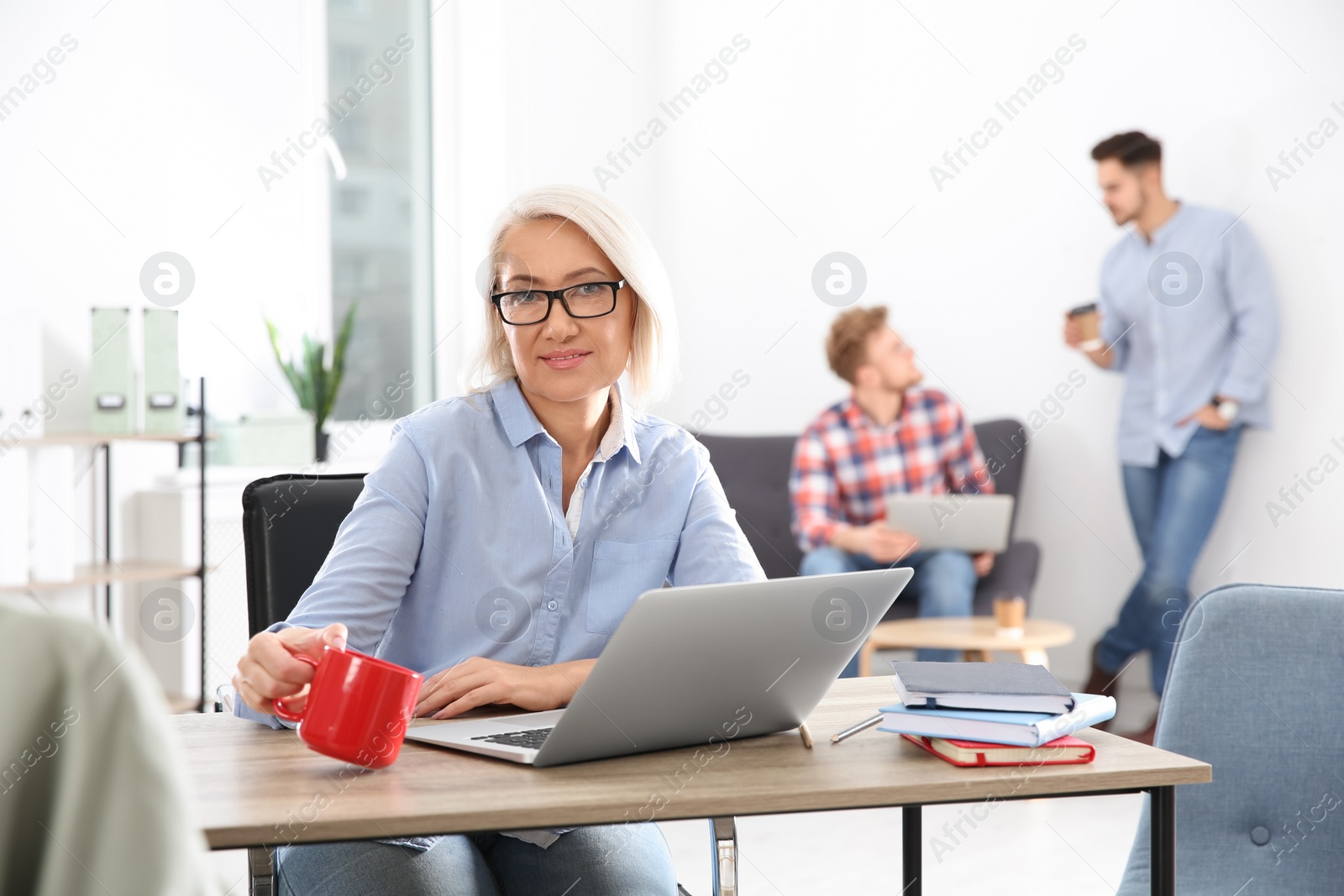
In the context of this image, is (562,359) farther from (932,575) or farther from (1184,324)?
(1184,324)

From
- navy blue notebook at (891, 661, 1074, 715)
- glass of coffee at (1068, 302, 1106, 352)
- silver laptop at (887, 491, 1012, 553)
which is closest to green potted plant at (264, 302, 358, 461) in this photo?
silver laptop at (887, 491, 1012, 553)

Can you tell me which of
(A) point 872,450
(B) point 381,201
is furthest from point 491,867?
(B) point 381,201

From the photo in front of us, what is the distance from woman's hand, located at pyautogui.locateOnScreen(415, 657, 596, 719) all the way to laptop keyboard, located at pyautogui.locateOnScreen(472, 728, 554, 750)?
0.31 ft

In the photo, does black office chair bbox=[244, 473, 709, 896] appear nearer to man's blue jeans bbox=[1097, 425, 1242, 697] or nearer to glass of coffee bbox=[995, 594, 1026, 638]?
glass of coffee bbox=[995, 594, 1026, 638]

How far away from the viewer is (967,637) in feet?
10.1

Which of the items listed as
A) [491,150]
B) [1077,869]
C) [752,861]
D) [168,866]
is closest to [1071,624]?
[1077,869]

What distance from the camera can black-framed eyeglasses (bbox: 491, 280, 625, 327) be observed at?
1435mm

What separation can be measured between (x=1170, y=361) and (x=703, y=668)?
3002mm

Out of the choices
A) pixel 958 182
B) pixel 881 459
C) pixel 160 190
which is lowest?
pixel 881 459

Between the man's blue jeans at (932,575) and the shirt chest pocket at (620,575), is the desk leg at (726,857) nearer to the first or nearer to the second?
the shirt chest pocket at (620,575)

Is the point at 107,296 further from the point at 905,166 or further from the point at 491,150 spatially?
the point at 905,166

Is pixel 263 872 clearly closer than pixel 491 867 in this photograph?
Yes

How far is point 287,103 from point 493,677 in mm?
3450

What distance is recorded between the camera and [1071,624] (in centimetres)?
398
